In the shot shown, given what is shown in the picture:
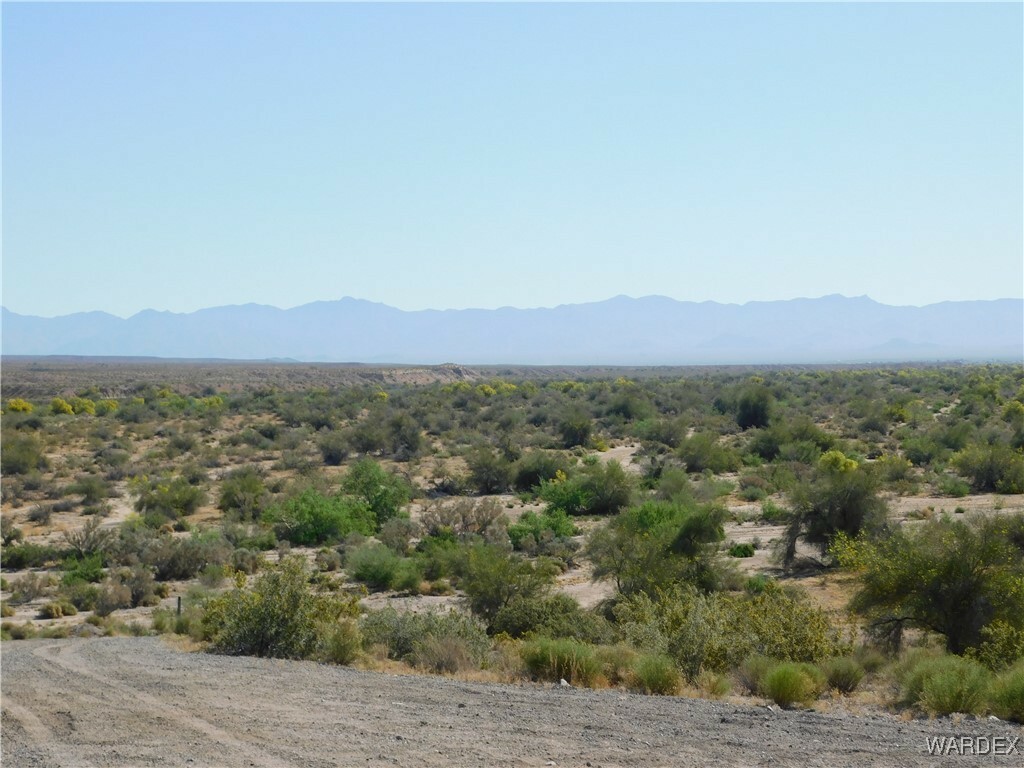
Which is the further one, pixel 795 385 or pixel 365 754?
pixel 795 385

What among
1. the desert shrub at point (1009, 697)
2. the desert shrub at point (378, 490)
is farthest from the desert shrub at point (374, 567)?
the desert shrub at point (1009, 697)

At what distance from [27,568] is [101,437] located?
2990 cm

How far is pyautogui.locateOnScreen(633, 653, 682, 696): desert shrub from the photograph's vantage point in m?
13.5

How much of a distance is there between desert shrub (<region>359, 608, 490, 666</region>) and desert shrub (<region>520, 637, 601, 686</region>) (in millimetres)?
1066

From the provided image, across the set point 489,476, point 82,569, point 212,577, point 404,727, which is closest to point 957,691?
point 404,727

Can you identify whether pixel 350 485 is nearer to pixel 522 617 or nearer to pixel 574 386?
pixel 522 617

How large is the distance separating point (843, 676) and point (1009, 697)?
8.40 ft

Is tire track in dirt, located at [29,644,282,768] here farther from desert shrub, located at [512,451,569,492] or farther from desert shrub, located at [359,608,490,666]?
desert shrub, located at [512,451,569,492]

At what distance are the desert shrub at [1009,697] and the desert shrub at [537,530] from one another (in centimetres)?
1673

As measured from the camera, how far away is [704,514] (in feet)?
79.2

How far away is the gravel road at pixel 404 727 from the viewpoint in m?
10.4

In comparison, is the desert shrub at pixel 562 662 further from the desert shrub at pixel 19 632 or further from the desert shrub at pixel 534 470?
the desert shrub at pixel 534 470

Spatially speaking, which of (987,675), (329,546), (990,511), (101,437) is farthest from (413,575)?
(101,437)

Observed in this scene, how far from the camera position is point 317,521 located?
97.1 feet
